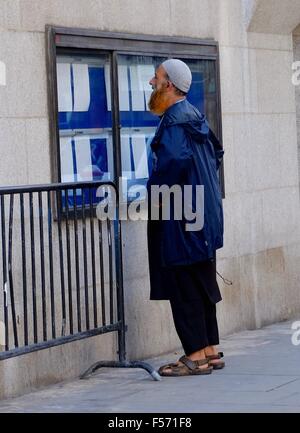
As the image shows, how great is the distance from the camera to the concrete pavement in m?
7.30

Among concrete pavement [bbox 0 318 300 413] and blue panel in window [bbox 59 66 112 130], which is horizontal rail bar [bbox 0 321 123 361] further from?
blue panel in window [bbox 59 66 112 130]

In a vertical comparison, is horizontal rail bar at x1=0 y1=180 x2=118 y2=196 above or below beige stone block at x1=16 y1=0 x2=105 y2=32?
below

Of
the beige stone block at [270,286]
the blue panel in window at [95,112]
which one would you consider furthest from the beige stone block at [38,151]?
the beige stone block at [270,286]

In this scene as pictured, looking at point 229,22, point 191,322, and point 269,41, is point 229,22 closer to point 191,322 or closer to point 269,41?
point 269,41

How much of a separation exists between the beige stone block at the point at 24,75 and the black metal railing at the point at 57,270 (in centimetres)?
54

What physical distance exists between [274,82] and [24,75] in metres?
3.35

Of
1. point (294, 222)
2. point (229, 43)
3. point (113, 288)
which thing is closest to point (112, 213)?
point (113, 288)

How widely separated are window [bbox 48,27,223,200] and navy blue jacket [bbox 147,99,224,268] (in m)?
0.72

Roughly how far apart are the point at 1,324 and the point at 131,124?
2.33 meters

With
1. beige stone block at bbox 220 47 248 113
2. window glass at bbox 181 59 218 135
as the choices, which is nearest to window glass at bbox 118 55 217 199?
window glass at bbox 181 59 218 135

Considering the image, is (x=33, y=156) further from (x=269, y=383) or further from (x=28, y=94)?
(x=269, y=383)

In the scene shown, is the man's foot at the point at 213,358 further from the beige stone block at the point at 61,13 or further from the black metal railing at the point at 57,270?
the beige stone block at the point at 61,13

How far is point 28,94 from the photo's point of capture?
26.6 feet

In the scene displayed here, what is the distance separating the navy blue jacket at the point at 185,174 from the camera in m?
8.09
